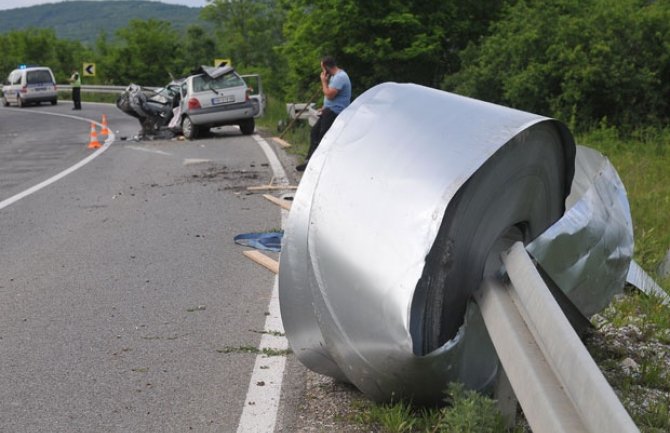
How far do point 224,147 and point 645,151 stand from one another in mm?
9041

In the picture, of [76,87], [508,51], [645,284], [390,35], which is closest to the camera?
[645,284]

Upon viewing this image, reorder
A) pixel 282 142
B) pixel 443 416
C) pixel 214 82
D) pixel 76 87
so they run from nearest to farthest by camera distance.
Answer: pixel 443 416, pixel 282 142, pixel 214 82, pixel 76 87

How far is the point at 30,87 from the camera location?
44.0m

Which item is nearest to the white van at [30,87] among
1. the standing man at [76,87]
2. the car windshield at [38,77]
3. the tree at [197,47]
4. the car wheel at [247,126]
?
the car windshield at [38,77]

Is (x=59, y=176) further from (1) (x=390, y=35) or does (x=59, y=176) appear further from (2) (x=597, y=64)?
(1) (x=390, y=35)

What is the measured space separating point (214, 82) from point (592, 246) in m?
17.8

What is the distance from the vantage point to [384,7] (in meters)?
24.8

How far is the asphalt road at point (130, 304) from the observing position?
4.07 meters

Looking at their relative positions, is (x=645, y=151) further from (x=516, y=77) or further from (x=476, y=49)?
(x=476, y=49)

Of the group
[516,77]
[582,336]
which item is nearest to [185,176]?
[516,77]

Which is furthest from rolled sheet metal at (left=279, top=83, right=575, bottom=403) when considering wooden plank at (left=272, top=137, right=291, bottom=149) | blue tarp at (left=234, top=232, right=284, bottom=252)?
wooden plank at (left=272, top=137, right=291, bottom=149)

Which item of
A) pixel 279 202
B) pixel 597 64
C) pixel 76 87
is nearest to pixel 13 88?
pixel 76 87

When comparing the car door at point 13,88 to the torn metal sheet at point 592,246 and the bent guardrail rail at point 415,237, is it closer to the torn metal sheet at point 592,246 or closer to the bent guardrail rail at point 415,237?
the torn metal sheet at point 592,246

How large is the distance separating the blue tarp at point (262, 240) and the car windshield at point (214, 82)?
13044 millimetres
